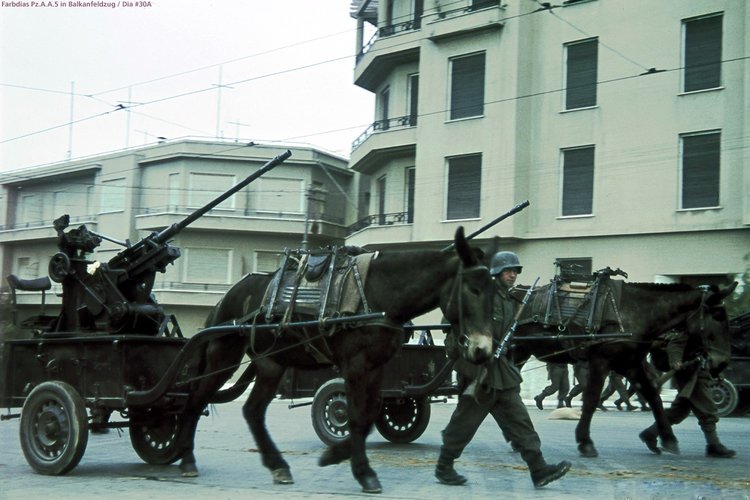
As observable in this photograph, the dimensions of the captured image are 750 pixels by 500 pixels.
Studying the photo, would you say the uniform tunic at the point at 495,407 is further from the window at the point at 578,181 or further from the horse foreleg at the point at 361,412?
the window at the point at 578,181

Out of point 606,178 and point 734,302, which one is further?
point 606,178

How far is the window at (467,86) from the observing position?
29172mm

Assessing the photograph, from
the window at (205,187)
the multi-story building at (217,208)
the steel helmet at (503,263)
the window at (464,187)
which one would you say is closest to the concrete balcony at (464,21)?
the window at (464,187)

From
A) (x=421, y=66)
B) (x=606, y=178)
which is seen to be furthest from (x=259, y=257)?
(x=606, y=178)

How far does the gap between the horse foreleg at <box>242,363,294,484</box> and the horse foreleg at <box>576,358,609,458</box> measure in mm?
3807

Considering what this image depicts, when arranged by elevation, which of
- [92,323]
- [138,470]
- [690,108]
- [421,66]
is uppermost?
[421,66]

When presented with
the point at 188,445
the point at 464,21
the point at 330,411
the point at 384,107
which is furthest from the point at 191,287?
the point at 188,445

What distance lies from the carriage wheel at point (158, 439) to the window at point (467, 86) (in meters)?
20.1

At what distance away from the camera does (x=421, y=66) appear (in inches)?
1198

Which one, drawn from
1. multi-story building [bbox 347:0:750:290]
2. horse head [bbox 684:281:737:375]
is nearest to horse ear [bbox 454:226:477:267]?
horse head [bbox 684:281:737:375]

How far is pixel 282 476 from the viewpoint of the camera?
893 centimetres

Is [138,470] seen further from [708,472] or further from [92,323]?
[708,472]

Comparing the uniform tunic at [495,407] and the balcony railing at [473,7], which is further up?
the balcony railing at [473,7]

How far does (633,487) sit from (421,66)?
75.1ft
